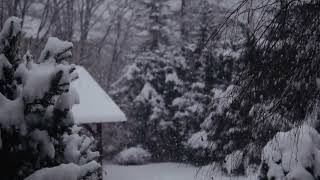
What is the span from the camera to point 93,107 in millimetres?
13797

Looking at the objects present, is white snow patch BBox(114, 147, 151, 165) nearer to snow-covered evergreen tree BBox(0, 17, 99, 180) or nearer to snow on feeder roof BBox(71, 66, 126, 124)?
snow on feeder roof BBox(71, 66, 126, 124)

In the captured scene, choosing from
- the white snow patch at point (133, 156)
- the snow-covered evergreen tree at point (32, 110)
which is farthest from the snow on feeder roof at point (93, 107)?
the snow-covered evergreen tree at point (32, 110)

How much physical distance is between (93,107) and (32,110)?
10623mm

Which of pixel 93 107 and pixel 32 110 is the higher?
pixel 32 110

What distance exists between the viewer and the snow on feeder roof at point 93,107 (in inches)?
518

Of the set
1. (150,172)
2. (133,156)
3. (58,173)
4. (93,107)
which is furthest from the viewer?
(133,156)

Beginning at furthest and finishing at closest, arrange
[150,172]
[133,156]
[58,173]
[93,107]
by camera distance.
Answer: [133,156], [150,172], [93,107], [58,173]

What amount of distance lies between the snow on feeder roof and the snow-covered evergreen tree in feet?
30.7

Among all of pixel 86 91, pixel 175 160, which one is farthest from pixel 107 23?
pixel 86 91

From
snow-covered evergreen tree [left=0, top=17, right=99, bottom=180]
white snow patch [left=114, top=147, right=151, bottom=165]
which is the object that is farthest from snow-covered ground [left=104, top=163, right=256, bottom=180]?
snow-covered evergreen tree [left=0, top=17, right=99, bottom=180]

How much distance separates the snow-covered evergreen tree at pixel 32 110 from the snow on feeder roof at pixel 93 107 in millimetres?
9368

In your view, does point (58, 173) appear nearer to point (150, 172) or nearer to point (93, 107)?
point (93, 107)

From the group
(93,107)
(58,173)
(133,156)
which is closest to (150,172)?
(133,156)

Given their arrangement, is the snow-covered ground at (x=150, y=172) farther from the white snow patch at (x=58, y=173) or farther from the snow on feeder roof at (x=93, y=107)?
the white snow patch at (x=58, y=173)
